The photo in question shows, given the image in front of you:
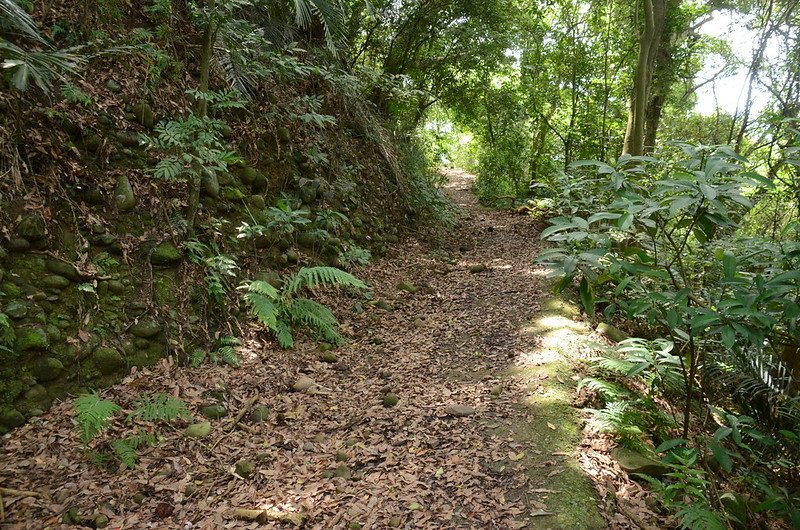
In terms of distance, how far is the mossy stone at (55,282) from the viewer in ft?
11.1

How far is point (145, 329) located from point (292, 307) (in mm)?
1419

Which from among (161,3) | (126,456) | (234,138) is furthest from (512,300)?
(161,3)

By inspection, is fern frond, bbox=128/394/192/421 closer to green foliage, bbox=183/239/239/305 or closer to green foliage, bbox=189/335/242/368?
green foliage, bbox=189/335/242/368

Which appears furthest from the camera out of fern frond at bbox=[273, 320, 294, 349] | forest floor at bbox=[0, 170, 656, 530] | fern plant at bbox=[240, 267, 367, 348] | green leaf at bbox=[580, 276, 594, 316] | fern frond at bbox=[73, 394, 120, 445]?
fern frond at bbox=[273, 320, 294, 349]

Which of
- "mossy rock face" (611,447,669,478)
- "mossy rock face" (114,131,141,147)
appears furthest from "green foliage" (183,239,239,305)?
"mossy rock face" (611,447,669,478)

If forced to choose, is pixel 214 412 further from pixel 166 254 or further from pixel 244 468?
pixel 166 254

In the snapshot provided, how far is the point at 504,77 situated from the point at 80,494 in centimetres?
1315

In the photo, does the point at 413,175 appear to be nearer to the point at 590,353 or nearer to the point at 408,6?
the point at 408,6

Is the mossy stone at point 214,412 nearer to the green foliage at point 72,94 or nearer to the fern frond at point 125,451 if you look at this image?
the fern frond at point 125,451

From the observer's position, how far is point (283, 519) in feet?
8.70

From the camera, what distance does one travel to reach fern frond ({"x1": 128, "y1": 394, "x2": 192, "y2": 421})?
3.17m

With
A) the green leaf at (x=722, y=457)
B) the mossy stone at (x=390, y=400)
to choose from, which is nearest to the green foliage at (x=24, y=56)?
the mossy stone at (x=390, y=400)

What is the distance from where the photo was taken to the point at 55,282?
134 inches

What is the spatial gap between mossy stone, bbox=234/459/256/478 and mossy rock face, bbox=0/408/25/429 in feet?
4.60
